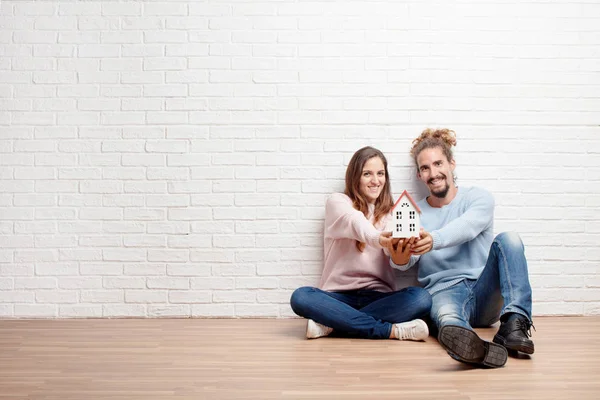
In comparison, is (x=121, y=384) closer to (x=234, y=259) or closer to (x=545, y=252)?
(x=234, y=259)

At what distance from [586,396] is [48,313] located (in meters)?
2.94

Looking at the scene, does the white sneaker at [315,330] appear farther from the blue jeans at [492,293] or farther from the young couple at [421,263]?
the blue jeans at [492,293]

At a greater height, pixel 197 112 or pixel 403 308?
pixel 197 112

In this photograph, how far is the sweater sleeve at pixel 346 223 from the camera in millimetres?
Result: 3166

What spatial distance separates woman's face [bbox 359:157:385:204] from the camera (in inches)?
137

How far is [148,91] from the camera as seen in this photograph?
3.71 metres

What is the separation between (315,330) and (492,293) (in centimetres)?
93

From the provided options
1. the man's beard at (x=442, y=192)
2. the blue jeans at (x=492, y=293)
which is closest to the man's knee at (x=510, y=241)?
the blue jeans at (x=492, y=293)

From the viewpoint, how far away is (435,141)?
3531 mm

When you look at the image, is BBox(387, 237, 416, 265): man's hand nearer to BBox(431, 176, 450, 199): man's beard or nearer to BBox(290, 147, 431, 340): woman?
BBox(290, 147, 431, 340): woman

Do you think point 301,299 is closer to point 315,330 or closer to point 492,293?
point 315,330

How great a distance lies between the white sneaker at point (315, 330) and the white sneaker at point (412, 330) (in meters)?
0.36

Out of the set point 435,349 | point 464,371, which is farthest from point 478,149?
point 464,371

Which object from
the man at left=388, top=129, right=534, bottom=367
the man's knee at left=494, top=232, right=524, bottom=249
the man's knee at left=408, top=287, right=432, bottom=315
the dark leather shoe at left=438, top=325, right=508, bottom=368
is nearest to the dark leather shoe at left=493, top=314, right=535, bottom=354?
the man at left=388, top=129, right=534, bottom=367
